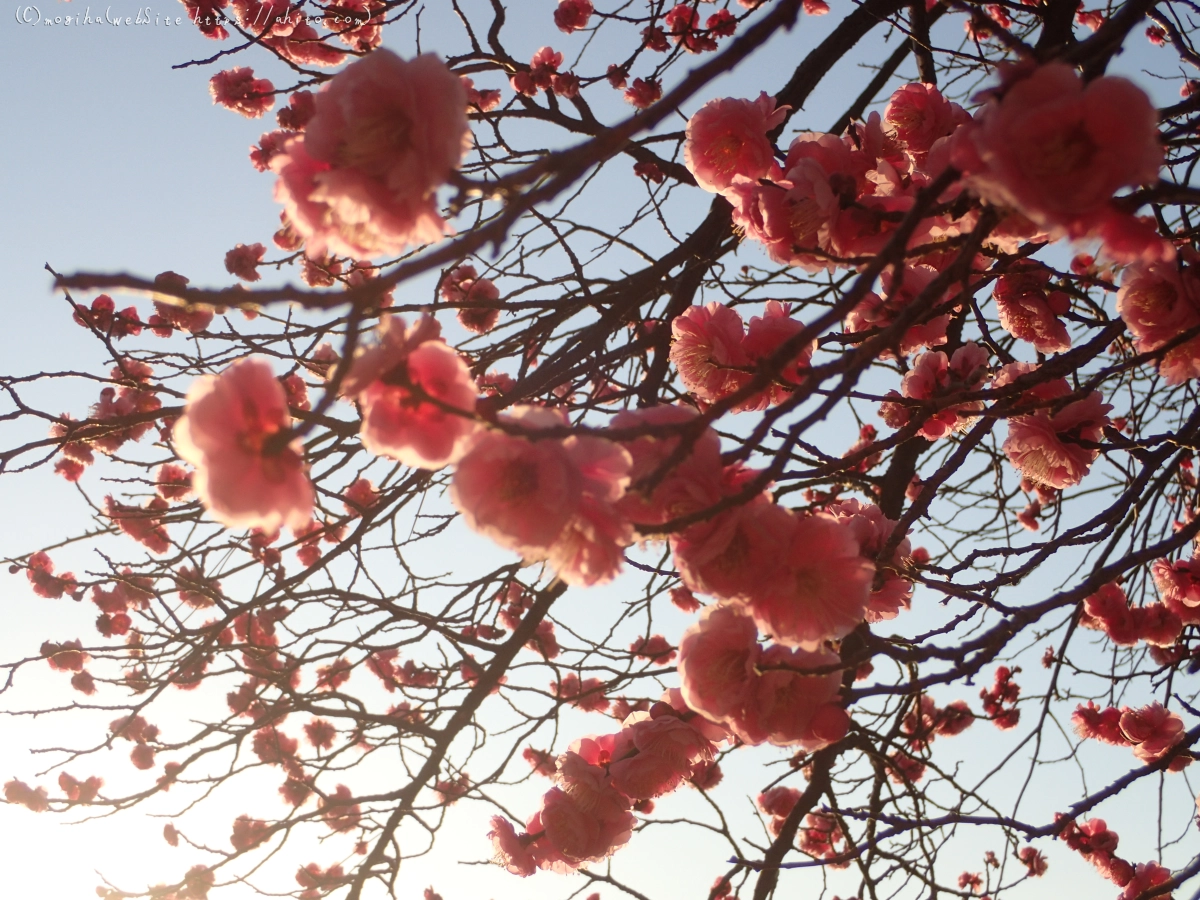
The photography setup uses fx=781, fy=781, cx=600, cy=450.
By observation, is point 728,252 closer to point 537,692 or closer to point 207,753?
point 537,692

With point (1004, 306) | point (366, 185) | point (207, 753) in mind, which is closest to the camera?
point (366, 185)

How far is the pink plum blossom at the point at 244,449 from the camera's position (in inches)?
35.3

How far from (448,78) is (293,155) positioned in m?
0.25

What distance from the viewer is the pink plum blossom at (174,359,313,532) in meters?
0.90

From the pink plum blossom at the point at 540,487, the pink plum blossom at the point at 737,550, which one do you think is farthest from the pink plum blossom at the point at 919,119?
the pink plum blossom at the point at 540,487

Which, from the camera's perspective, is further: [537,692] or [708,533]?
[537,692]

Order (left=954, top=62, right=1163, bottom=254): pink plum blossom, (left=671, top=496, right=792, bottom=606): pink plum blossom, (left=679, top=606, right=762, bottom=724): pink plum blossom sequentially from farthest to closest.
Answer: (left=679, top=606, right=762, bottom=724): pink plum blossom, (left=671, top=496, right=792, bottom=606): pink plum blossom, (left=954, top=62, right=1163, bottom=254): pink plum blossom

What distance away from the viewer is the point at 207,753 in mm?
2277

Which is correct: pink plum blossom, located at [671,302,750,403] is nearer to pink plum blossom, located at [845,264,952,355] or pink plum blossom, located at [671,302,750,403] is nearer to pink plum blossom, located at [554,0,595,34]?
pink plum blossom, located at [845,264,952,355]

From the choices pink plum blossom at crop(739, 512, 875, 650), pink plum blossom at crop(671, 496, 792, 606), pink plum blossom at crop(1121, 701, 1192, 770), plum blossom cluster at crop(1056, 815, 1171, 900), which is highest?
pink plum blossom at crop(671, 496, 792, 606)

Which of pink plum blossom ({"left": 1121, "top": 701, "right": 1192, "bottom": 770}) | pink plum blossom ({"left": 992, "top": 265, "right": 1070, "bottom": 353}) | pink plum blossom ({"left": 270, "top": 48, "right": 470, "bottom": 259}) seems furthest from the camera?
pink plum blossom ({"left": 1121, "top": 701, "right": 1192, "bottom": 770})

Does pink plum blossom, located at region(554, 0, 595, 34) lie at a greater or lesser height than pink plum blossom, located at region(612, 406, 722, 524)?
greater

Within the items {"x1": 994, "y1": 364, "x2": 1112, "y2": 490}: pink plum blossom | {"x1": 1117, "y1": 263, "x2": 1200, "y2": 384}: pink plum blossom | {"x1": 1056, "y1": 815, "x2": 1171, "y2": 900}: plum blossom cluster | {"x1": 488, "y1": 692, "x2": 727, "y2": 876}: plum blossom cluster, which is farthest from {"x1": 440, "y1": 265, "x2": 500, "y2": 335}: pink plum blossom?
{"x1": 1056, "y1": 815, "x2": 1171, "y2": 900}: plum blossom cluster

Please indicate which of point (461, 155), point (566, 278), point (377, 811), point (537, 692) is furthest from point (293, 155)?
point (537, 692)
